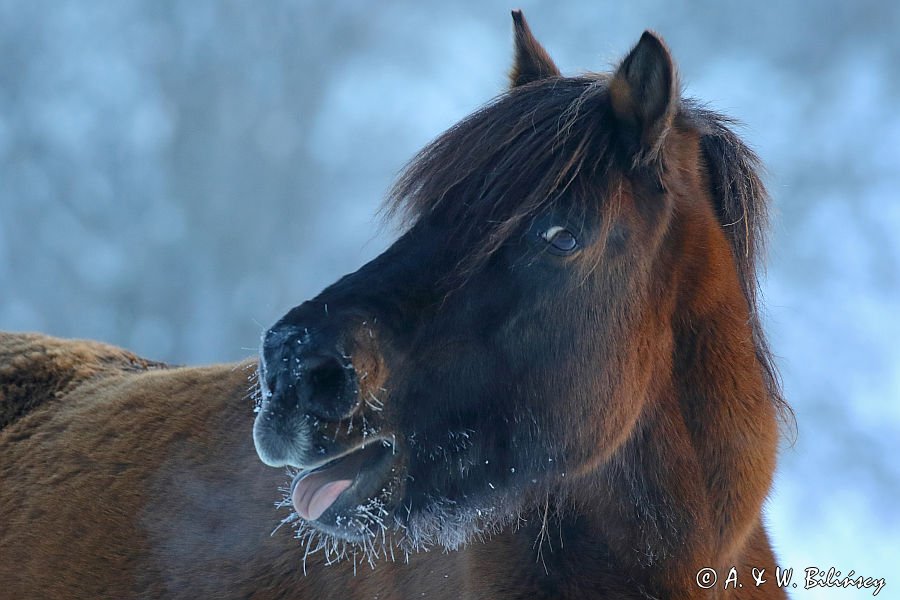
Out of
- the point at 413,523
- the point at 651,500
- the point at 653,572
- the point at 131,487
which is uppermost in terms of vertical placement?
the point at 131,487

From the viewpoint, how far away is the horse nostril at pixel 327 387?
2.05 m

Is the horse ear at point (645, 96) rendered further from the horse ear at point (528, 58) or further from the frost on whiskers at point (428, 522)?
the frost on whiskers at point (428, 522)

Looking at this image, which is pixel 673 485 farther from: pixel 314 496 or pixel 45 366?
pixel 45 366

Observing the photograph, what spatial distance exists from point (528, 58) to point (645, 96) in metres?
0.88

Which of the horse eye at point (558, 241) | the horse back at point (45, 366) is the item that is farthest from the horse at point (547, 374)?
the horse back at point (45, 366)

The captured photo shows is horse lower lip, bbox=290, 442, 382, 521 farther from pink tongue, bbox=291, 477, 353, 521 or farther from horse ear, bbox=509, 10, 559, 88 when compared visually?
horse ear, bbox=509, 10, 559, 88

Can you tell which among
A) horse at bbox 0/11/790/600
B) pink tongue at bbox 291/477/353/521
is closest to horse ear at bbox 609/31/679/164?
horse at bbox 0/11/790/600

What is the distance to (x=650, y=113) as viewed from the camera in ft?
7.83

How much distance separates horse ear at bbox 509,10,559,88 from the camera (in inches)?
123

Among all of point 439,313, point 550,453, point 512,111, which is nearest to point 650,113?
point 512,111

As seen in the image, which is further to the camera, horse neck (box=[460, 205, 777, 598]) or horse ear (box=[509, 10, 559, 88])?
horse ear (box=[509, 10, 559, 88])

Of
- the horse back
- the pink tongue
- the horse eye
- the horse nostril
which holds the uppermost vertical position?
the horse back

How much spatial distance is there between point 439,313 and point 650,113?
833 millimetres

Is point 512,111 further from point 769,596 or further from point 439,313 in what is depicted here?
point 769,596
